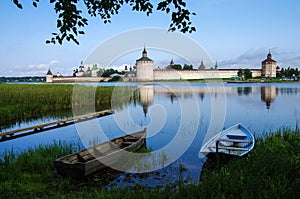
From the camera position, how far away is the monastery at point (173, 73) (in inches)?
3676

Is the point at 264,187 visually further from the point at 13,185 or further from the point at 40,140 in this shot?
the point at 40,140

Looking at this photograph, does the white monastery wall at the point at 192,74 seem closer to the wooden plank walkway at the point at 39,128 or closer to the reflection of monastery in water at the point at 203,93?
the reflection of monastery in water at the point at 203,93

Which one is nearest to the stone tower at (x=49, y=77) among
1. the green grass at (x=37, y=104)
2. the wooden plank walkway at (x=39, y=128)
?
the green grass at (x=37, y=104)

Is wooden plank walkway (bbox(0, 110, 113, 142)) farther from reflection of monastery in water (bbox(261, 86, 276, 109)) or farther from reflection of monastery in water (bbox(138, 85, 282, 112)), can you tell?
reflection of monastery in water (bbox(261, 86, 276, 109))

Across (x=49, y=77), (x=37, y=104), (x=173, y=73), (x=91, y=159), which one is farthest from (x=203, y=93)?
(x=49, y=77)

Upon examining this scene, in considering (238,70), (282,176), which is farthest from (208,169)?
(238,70)

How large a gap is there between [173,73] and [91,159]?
101 meters

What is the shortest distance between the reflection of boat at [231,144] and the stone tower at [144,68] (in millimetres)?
84354

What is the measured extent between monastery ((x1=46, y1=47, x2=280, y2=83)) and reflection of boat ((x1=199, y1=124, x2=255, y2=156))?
7237 cm

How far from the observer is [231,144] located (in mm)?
7906

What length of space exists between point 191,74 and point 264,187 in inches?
4144

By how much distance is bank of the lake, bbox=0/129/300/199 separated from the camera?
409 cm

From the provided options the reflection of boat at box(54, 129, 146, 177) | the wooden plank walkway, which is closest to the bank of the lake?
the reflection of boat at box(54, 129, 146, 177)

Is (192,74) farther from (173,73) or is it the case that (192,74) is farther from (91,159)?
(91,159)
